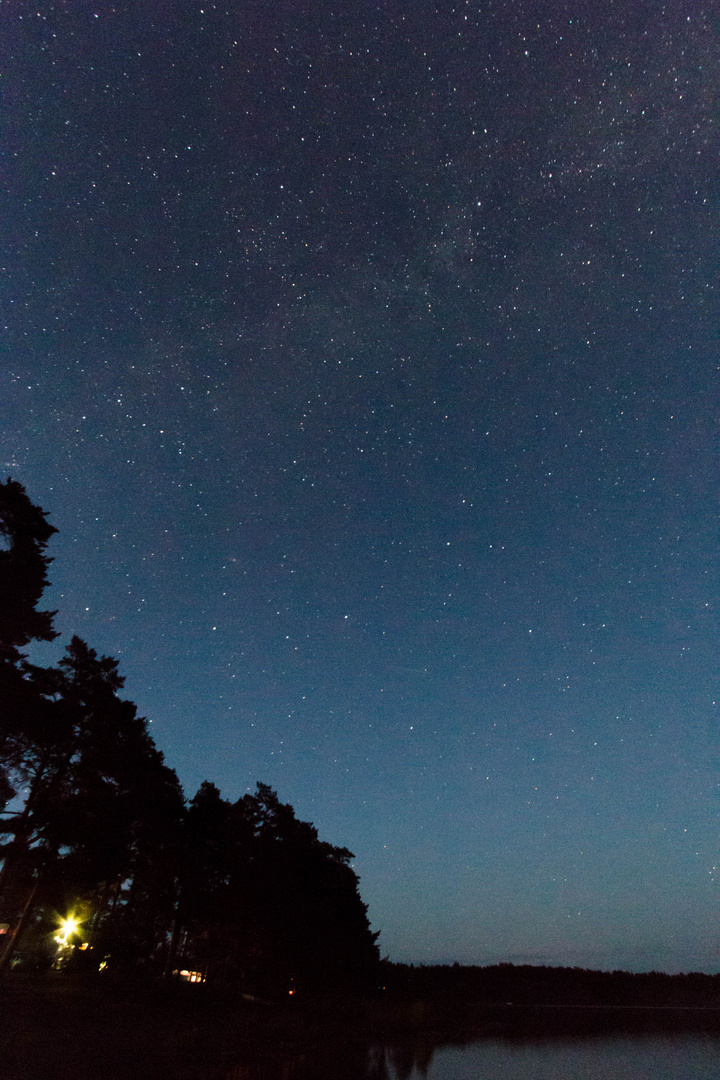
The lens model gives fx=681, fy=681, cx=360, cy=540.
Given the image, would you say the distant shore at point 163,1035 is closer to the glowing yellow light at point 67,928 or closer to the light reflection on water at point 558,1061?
the light reflection on water at point 558,1061

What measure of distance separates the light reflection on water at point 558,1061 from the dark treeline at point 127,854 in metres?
8.41

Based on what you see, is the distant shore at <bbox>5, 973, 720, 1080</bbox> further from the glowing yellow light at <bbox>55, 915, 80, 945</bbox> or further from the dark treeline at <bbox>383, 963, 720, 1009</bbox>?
the dark treeline at <bbox>383, 963, 720, 1009</bbox>

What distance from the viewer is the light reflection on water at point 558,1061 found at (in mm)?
43000

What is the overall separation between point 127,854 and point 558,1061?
140 ft

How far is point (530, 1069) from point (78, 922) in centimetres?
3241

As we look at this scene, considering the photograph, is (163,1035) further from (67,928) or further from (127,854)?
(67,928)

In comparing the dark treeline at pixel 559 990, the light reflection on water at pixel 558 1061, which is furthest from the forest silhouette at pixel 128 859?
the dark treeline at pixel 559 990

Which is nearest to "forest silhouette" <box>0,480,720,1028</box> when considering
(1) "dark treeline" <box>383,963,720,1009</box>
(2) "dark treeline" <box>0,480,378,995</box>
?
(2) "dark treeline" <box>0,480,378,995</box>

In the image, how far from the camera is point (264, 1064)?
110 ft

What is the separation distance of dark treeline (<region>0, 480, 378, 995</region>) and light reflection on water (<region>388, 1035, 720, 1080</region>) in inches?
331

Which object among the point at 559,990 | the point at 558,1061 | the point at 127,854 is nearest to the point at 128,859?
the point at 127,854

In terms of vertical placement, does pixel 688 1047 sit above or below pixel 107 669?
below

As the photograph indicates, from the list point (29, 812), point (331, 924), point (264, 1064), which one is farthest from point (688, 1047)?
point (29, 812)

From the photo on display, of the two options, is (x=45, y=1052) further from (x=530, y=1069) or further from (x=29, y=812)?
(x=530, y=1069)
